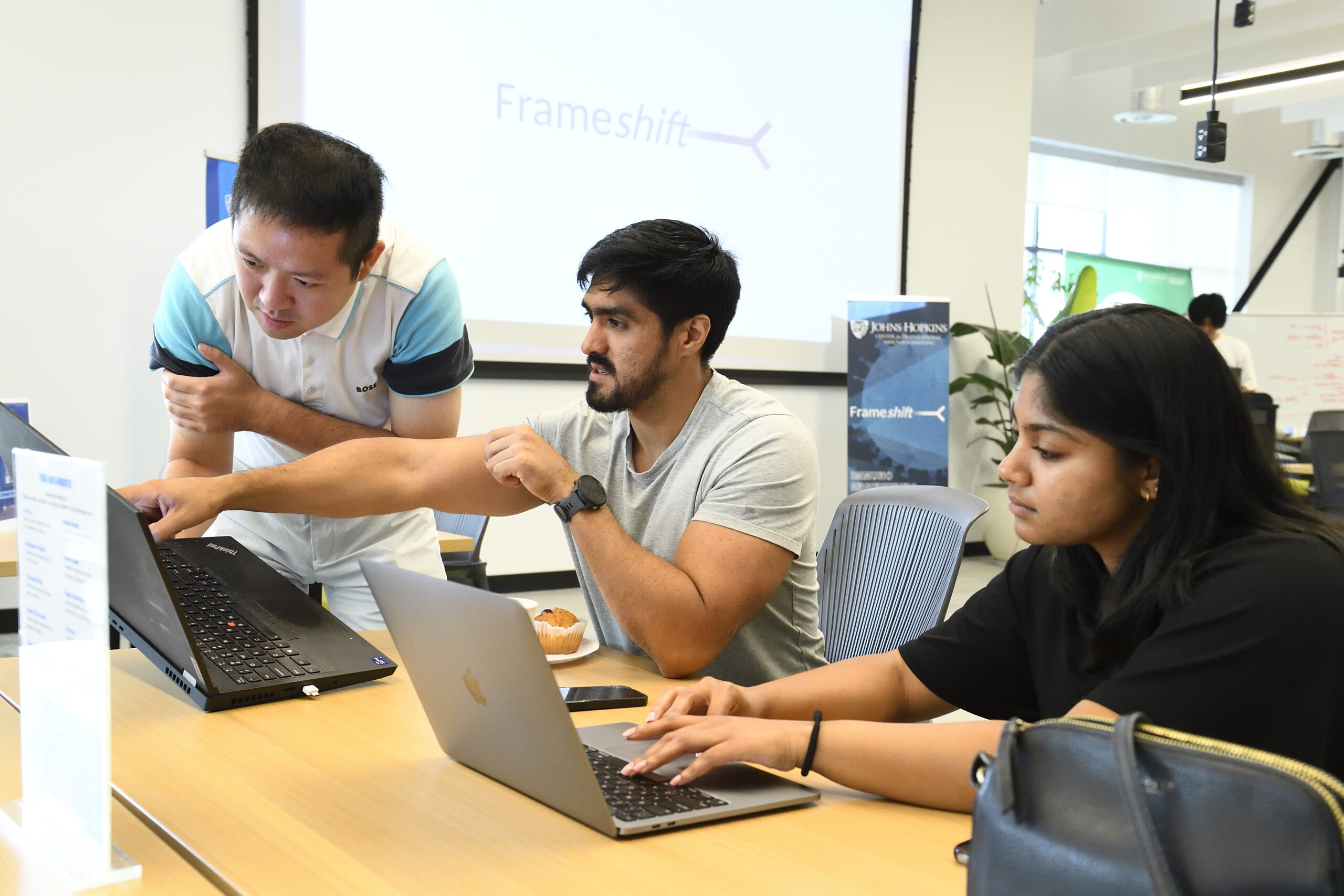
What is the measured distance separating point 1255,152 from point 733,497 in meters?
10.4

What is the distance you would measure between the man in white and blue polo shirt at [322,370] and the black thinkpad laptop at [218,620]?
36 cm

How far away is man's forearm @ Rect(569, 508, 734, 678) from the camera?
4.85 ft

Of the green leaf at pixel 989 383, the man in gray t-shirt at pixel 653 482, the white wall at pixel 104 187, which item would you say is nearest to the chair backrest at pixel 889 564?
the man in gray t-shirt at pixel 653 482

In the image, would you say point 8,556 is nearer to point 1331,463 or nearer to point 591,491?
point 591,491

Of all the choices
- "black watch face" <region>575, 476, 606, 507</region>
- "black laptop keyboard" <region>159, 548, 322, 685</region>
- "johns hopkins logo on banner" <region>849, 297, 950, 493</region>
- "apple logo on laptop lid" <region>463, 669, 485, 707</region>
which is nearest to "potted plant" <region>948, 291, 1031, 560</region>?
"johns hopkins logo on banner" <region>849, 297, 950, 493</region>

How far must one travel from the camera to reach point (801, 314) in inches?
213

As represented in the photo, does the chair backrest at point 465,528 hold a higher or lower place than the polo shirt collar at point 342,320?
lower

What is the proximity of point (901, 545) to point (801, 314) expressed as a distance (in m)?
3.57

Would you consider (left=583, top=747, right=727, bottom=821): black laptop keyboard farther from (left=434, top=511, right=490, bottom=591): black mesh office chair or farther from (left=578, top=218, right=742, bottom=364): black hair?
(left=434, top=511, right=490, bottom=591): black mesh office chair

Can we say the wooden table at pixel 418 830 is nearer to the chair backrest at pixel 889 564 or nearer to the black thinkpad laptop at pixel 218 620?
the black thinkpad laptop at pixel 218 620

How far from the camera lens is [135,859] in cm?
82

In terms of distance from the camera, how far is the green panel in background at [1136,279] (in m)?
9.27

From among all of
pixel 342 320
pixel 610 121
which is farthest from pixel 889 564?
pixel 610 121

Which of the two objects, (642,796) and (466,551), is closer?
(642,796)
